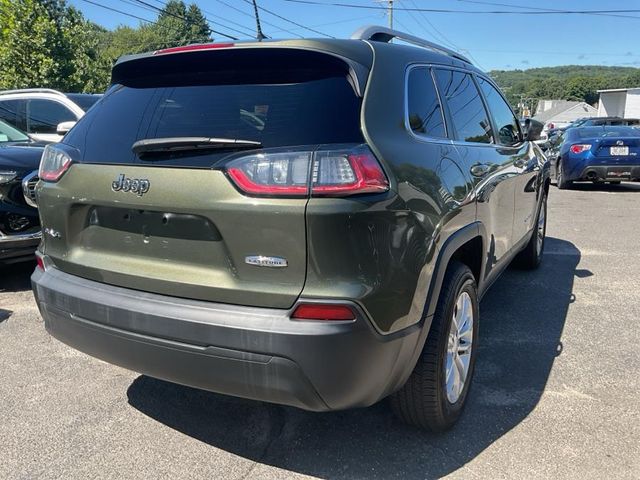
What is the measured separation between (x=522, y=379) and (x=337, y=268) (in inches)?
74.3

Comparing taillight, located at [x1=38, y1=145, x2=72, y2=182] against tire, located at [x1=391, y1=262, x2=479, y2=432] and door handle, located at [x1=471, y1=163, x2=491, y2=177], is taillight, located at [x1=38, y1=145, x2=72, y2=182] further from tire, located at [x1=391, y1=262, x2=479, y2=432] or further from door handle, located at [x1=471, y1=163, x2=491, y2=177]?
door handle, located at [x1=471, y1=163, x2=491, y2=177]

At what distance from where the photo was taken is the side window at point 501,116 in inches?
157

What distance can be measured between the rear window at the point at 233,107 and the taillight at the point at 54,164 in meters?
0.08

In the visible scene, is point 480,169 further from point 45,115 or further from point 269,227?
point 45,115

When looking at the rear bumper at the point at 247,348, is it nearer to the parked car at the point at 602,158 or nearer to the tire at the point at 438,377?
the tire at the point at 438,377

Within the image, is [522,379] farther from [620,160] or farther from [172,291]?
[620,160]

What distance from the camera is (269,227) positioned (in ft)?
6.67

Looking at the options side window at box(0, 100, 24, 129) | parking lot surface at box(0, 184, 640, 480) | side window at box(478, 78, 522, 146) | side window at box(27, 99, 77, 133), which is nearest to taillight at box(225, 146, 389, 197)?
parking lot surface at box(0, 184, 640, 480)

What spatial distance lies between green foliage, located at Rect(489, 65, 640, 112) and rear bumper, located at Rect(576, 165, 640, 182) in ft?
307

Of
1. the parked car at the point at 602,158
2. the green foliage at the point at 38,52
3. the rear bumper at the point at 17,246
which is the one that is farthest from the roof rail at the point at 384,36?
the green foliage at the point at 38,52

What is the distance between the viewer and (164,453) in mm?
2627

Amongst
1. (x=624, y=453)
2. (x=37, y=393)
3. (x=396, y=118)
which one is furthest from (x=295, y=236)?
(x=37, y=393)

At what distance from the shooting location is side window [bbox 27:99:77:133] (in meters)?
8.03

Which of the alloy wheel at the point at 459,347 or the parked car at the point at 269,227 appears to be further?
the alloy wheel at the point at 459,347
